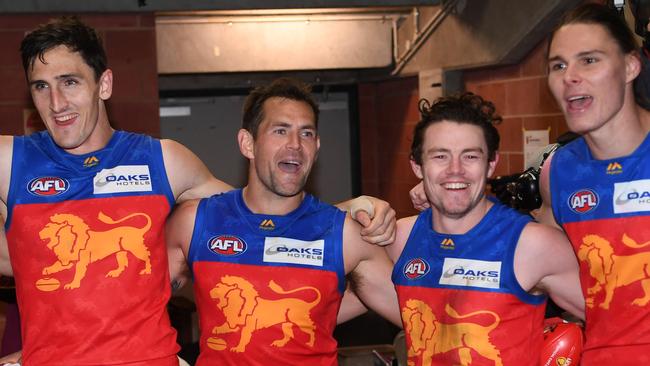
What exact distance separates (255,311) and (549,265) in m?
0.97

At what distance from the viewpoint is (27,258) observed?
281 centimetres

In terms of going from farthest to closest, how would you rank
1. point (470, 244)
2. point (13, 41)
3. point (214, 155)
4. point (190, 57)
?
point (214, 155) → point (190, 57) → point (13, 41) → point (470, 244)

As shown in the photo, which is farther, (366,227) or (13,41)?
(13,41)

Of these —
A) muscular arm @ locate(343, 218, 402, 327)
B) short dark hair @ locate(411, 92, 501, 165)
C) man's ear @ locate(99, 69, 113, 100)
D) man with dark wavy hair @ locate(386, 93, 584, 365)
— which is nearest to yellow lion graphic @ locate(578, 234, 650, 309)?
man with dark wavy hair @ locate(386, 93, 584, 365)

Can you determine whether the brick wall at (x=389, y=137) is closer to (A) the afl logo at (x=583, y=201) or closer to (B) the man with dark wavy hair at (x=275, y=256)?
(B) the man with dark wavy hair at (x=275, y=256)

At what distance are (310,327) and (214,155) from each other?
5981 mm

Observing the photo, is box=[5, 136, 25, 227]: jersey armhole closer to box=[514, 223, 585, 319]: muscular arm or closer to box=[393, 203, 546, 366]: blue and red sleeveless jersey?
box=[393, 203, 546, 366]: blue and red sleeveless jersey

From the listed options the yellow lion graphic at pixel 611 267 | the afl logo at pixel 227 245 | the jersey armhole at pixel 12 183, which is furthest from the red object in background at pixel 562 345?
the jersey armhole at pixel 12 183

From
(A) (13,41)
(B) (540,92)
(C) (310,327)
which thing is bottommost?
(C) (310,327)

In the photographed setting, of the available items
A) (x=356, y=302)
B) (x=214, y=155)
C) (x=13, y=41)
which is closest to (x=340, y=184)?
(x=214, y=155)

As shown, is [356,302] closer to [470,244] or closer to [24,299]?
[470,244]

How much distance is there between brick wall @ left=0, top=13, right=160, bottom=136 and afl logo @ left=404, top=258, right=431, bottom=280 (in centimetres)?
362

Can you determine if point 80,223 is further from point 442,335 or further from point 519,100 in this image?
point 519,100

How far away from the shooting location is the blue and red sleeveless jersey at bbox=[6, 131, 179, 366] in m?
2.79
